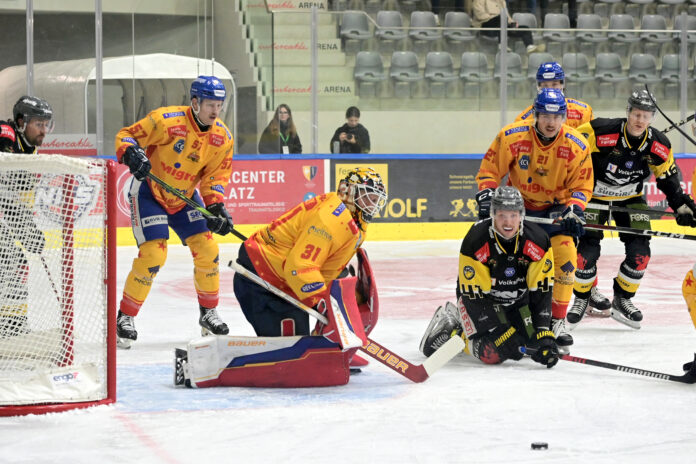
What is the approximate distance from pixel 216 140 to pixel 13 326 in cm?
153

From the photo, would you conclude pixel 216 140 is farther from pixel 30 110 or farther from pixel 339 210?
pixel 339 210

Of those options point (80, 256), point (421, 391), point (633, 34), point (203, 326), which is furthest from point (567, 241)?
point (633, 34)

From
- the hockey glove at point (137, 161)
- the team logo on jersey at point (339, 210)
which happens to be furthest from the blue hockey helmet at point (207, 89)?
the team logo on jersey at point (339, 210)

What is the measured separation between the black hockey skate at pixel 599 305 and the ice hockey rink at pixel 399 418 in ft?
2.26

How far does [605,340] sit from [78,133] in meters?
5.22

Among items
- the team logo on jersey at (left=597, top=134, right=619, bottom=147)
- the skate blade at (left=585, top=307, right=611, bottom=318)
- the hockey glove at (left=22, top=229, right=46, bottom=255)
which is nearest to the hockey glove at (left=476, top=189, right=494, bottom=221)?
the team logo on jersey at (left=597, top=134, right=619, bottom=147)

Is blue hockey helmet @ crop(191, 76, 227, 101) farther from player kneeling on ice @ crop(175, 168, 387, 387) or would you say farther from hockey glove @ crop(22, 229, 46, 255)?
hockey glove @ crop(22, 229, 46, 255)

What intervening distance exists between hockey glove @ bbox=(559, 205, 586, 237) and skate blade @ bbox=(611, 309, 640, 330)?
2.94 ft

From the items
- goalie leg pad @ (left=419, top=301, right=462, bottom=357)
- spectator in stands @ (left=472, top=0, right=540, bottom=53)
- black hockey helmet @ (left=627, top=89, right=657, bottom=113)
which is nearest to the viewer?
goalie leg pad @ (left=419, top=301, right=462, bottom=357)

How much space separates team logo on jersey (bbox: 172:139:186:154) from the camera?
4785mm

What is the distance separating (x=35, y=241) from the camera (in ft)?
12.2

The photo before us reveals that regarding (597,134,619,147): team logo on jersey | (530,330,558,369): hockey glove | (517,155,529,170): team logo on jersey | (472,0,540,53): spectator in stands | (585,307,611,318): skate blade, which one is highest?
(472,0,540,53): spectator in stands

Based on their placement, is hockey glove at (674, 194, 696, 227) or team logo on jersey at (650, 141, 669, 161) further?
team logo on jersey at (650, 141, 669, 161)

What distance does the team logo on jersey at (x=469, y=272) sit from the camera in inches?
164
